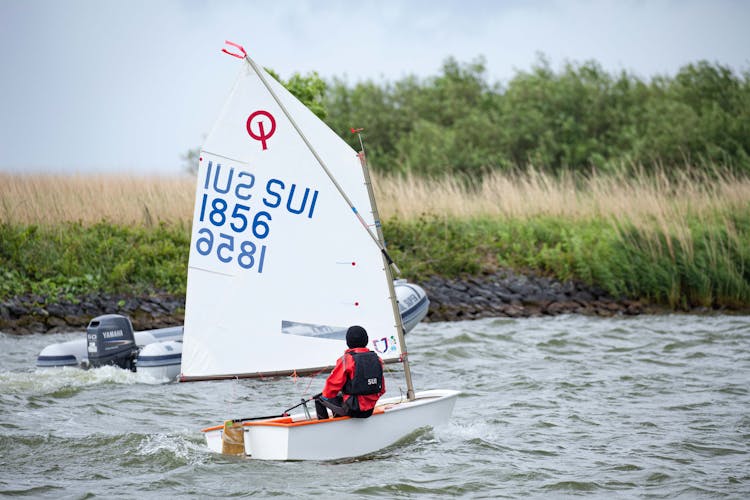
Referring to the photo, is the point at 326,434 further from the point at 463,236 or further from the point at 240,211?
the point at 463,236

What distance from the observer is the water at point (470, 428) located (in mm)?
9148

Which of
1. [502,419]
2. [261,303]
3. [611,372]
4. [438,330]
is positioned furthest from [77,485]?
[438,330]

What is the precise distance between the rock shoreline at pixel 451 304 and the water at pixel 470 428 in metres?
1.02

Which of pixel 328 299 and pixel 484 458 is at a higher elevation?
pixel 328 299

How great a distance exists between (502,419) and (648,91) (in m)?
26.6

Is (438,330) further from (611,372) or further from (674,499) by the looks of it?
(674,499)

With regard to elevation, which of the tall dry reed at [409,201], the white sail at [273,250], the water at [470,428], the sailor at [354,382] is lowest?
the water at [470,428]

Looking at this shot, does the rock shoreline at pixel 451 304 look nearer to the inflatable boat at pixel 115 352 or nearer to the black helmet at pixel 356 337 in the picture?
the inflatable boat at pixel 115 352

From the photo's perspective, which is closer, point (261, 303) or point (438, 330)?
point (261, 303)

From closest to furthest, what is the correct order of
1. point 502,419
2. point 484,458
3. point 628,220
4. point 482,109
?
Answer: point 484,458, point 502,419, point 628,220, point 482,109

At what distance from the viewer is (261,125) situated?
33.6 ft

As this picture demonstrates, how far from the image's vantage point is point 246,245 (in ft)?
33.7

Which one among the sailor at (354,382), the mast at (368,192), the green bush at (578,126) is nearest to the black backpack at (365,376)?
the sailor at (354,382)

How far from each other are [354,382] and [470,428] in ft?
8.26
